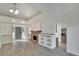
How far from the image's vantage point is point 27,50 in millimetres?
→ 2178

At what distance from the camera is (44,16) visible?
2.24 metres

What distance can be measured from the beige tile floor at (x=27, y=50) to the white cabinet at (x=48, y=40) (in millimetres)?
102

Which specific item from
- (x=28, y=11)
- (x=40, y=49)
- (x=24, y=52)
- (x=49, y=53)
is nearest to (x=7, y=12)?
(x=28, y=11)

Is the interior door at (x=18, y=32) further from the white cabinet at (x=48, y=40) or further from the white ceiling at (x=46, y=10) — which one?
the white cabinet at (x=48, y=40)

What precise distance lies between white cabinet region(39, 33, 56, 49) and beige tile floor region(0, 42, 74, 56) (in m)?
0.10

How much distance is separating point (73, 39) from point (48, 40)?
57 centimetres

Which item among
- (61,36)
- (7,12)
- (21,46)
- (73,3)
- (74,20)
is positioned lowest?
(21,46)

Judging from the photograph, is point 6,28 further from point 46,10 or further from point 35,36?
point 46,10

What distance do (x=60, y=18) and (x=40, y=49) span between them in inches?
34.1

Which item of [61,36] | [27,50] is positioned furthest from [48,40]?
[27,50]

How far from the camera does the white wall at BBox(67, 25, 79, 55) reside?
6.69 ft

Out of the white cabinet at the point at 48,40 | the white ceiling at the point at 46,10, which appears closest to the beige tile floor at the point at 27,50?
the white cabinet at the point at 48,40

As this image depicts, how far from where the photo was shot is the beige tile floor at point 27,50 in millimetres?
2121

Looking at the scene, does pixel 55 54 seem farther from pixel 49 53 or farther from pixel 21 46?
pixel 21 46
